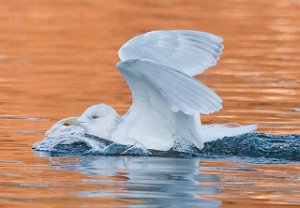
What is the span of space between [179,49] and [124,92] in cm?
368

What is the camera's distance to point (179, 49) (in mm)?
12680

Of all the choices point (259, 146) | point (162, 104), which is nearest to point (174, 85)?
point (162, 104)

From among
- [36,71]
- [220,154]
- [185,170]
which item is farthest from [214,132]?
[36,71]

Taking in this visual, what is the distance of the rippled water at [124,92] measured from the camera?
32.3 ft

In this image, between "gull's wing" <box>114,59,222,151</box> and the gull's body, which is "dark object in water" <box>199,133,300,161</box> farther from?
"gull's wing" <box>114,59,222,151</box>

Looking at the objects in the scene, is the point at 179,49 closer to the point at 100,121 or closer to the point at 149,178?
the point at 100,121

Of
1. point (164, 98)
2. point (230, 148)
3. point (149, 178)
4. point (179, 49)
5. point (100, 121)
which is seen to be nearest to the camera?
point (149, 178)

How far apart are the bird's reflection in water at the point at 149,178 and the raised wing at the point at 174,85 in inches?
24.6

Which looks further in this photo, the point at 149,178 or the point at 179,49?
the point at 179,49

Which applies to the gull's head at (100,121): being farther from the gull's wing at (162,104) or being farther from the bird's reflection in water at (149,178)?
the bird's reflection in water at (149,178)

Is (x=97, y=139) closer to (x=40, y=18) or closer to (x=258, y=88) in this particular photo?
(x=258, y=88)

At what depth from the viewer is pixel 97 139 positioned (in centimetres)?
1262

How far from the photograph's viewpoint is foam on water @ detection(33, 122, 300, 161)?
1216cm

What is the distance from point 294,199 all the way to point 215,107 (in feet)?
5.44
